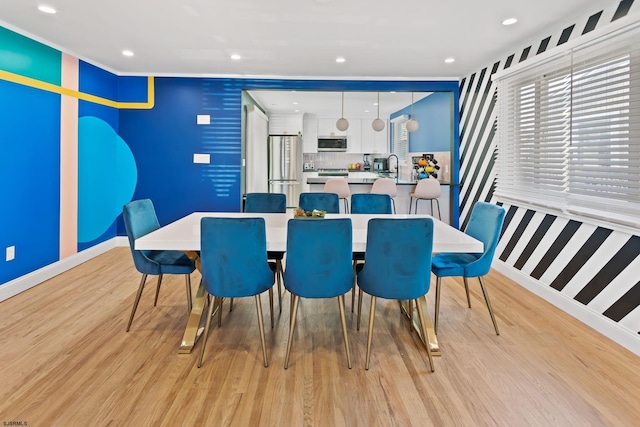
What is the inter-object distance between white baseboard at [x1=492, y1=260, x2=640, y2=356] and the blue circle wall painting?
4879mm

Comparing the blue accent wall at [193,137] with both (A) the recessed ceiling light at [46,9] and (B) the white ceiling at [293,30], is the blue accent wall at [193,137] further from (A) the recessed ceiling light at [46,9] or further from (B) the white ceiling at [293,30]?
(A) the recessed ceiling light at [46,9]

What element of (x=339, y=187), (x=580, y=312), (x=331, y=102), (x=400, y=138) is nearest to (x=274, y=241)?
(x=580, y=312)

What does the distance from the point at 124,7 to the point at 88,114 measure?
2.06 metres

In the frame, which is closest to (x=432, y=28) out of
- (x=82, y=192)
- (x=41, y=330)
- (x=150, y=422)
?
(x=150, y=422)

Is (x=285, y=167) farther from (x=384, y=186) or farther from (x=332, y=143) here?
(x=384, y=186)

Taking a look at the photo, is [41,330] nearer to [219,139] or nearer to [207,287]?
Answer: [207,287]

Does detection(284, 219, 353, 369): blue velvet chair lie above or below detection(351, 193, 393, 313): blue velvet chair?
below

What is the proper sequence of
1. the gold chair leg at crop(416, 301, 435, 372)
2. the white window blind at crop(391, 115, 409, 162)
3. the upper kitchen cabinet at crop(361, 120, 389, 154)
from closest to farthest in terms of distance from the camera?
1. the gold chair leg at crop(416, 301, 435, 372)
2. the white window blind at crop(391, 115, 409, 162)
3. the upper kitchen cabinet at crop(361, 120, 389, 154)

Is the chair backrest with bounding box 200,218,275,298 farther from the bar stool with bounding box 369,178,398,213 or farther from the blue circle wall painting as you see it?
the bar stool with bounding box 369,178,398,213

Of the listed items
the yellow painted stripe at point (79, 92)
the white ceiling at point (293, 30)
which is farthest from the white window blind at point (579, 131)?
the yellow painted stripe at point (79, 92)

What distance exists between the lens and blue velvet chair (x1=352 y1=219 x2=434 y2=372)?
212 cm

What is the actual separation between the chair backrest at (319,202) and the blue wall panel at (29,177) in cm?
261

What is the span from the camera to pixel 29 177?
364 cm

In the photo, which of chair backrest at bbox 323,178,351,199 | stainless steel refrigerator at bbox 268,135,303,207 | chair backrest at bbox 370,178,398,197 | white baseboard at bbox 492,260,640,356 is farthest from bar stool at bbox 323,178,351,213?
stainless steel refrigerator at bbox 268,135,303,207
